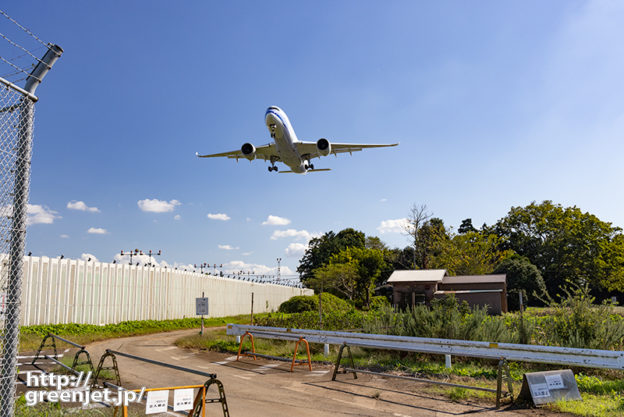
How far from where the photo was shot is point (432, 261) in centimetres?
4769

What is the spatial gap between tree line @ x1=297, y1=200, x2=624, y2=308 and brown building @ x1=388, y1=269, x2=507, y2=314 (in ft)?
17.7

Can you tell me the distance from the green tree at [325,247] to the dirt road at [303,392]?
5619cm

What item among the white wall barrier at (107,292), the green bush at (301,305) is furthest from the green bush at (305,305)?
the white wall barrier at (107,292)

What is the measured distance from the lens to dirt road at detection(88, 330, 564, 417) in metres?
7.57

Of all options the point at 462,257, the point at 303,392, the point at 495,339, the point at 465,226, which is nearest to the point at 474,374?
the point at 495,339

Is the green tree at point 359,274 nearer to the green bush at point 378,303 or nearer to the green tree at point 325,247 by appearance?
the green bush at point 378,303

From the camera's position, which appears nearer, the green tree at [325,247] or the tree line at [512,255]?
the tree line at [512,255]

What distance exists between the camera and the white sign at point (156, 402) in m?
4.92

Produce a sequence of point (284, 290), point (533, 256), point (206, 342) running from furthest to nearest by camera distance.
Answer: point (533, 256) < point (284, 290) < point (206, 342)

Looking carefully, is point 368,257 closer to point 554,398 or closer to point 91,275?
point 91,275

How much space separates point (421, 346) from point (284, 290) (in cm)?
4216

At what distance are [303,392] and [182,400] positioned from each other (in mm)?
4351

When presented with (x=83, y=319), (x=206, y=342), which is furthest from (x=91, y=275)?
(x=206, y=342)

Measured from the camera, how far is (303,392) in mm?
9031
